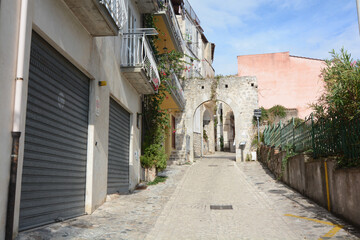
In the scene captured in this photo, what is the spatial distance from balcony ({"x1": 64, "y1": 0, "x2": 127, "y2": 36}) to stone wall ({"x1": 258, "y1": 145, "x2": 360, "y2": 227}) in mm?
5231

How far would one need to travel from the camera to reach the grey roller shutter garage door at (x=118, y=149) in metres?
8.85

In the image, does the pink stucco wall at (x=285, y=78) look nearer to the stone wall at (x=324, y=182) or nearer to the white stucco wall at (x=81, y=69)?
the stone wall at (x=324, y=182)

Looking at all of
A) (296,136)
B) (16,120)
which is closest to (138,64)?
(296,136)

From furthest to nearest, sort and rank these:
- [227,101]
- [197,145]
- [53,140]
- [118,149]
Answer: [197,145], [227,101], [118,149], [53,140]

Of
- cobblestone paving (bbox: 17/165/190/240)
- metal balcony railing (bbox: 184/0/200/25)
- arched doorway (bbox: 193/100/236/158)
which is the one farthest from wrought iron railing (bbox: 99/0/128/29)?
metal balcony railing (bbox: 184/0/200/25)

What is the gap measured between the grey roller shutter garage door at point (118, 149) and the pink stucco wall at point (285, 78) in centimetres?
1667

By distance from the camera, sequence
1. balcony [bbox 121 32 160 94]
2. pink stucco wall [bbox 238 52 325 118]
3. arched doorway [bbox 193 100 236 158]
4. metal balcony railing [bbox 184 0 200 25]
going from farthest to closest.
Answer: metal balcony railing [bbox 184 0 200 25] < arched doorway [bbox 193 100 236 158] < pink stucco wall [bbox 238 52 325 118] < balcony [bbox 121 32 160 94]

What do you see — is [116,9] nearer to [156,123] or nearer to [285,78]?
[156,123]

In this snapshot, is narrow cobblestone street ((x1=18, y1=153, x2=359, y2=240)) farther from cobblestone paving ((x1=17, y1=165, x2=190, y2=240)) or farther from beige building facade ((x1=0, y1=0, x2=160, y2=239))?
beige building facade ((x1=0, y1=0, x2=160, y2=239))

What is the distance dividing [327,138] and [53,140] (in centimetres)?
581

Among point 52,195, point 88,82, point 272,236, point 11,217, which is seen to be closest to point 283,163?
point 272,236

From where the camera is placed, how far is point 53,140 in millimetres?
5465

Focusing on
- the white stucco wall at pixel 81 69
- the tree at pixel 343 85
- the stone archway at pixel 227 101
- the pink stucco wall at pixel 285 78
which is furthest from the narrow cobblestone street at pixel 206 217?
the pink stucco wall at pixel 285 78

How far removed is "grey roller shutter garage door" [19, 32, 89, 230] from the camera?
185 inches
